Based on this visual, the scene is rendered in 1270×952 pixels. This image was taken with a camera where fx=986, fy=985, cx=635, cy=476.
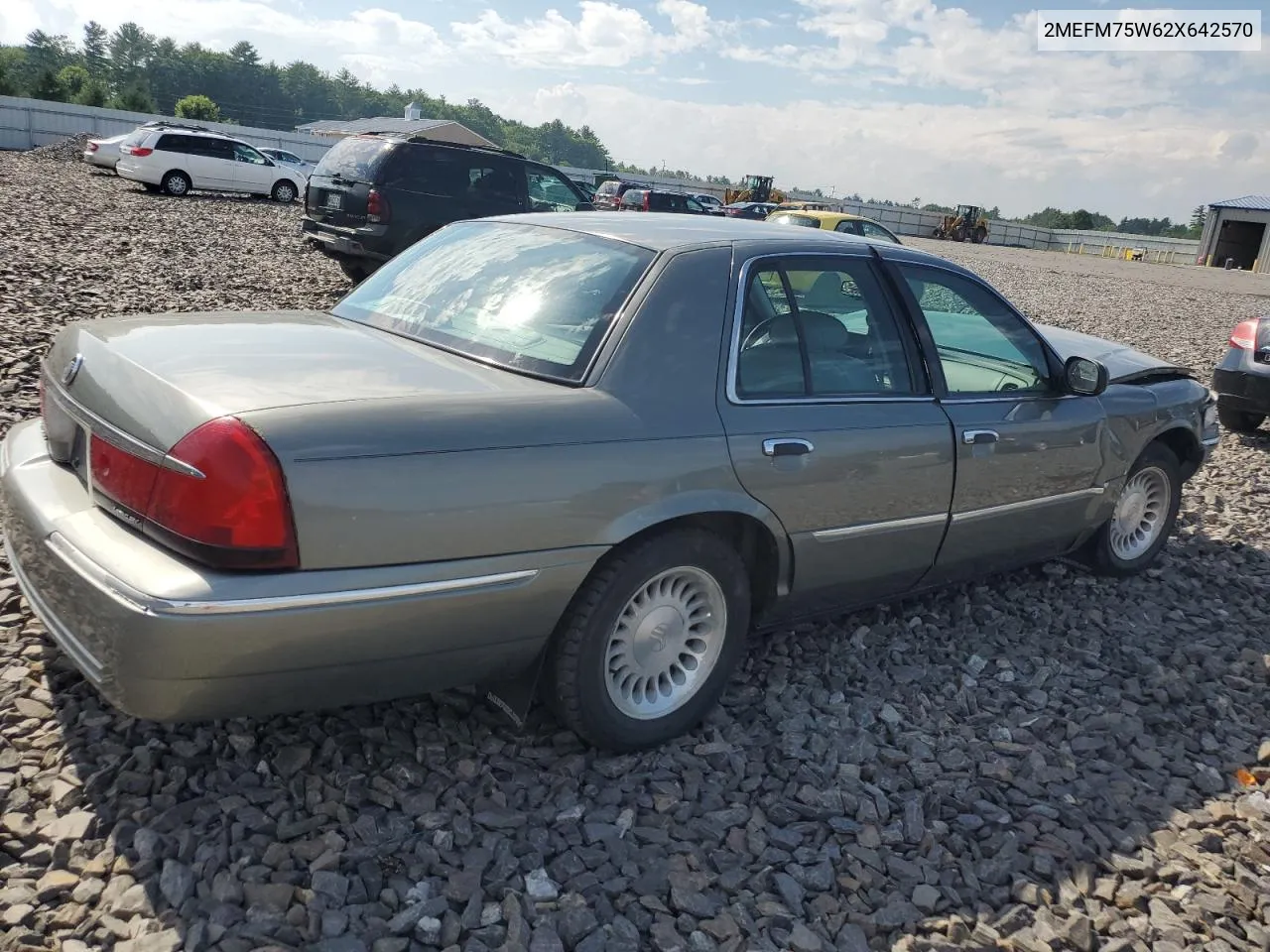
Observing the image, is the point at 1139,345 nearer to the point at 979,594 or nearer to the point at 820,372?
the point at 979,594

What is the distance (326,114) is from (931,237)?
9012cm

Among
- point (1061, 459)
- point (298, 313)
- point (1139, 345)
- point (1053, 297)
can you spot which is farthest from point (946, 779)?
point (1053, 297)

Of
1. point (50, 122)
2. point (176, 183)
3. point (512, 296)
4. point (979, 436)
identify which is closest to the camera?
point (512, 296)

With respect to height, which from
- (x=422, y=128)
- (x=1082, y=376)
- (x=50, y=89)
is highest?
(x=422, y=128)

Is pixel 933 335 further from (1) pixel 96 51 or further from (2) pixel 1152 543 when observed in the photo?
(1) pixel 96 51

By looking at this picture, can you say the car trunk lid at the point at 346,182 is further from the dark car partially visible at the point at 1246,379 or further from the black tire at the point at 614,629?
the black tire at the point at 614,629

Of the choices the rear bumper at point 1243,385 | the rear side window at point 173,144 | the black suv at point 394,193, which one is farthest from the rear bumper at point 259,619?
the rear side window at point 173,144

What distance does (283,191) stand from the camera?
2473 centimetres

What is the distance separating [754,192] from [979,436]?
4705 centimetres

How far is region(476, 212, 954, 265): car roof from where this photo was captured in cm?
321

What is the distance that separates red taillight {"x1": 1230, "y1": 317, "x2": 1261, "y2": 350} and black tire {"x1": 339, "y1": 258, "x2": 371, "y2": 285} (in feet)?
27.5

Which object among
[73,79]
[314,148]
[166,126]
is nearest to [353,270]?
[166,126]

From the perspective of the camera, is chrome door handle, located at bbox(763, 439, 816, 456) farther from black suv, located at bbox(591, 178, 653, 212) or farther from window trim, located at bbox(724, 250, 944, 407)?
black suv, located at bbox(591, 178, 653, 212)

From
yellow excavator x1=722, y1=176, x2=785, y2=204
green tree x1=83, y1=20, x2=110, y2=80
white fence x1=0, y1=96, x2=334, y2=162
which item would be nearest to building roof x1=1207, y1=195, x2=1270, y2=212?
yellow excavator x1=722, y1=176, x2=785, y2=204
